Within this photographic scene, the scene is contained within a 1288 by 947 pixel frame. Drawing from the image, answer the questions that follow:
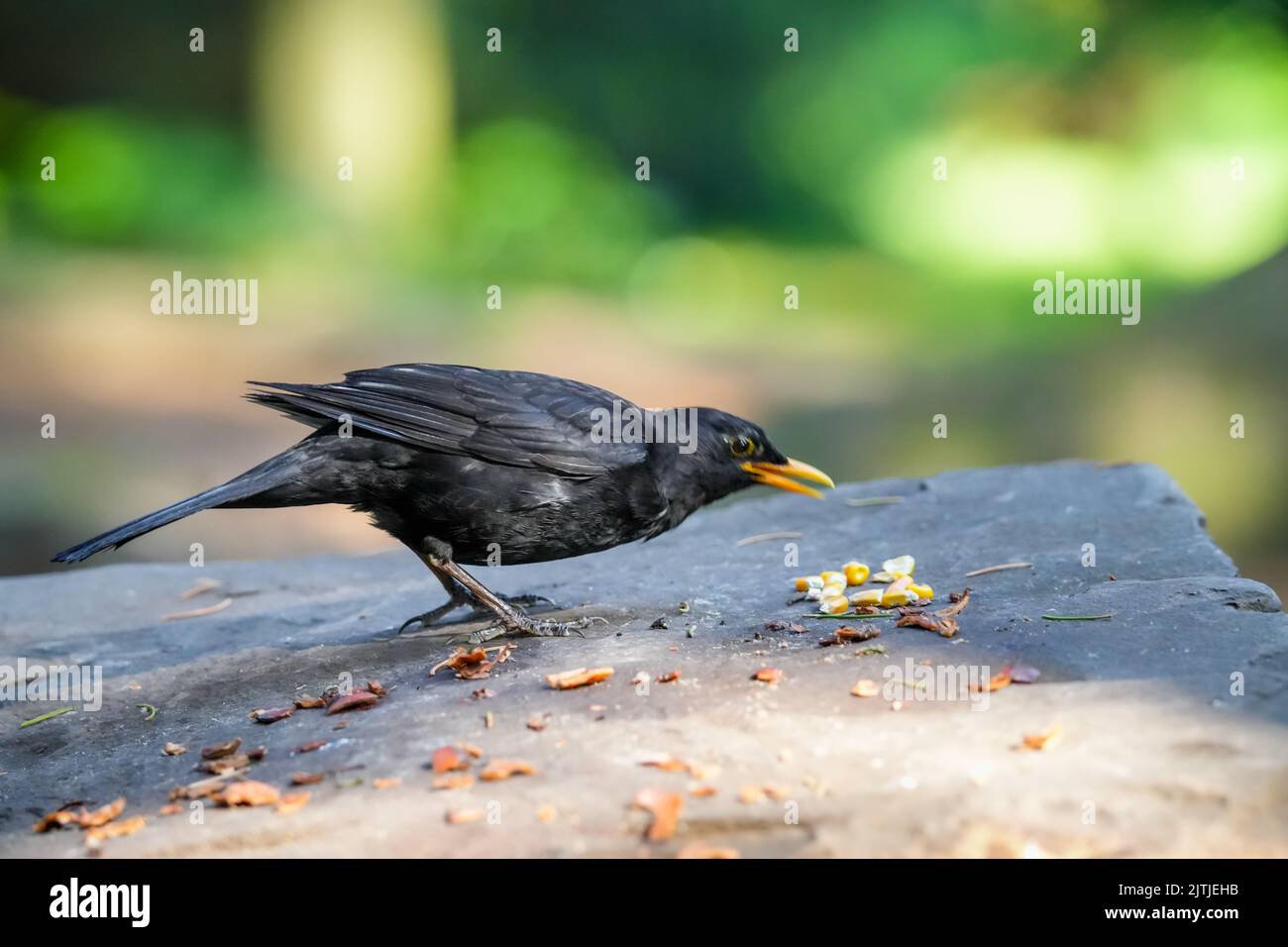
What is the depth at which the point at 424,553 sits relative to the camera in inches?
191

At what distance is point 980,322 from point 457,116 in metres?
7.50

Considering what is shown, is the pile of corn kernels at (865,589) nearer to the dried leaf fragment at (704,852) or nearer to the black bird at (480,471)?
the black bird at (480,471)

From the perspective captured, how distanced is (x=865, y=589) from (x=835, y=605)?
38 centimetres

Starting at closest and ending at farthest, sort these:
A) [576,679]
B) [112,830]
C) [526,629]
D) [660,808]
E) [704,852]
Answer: [704,852]
[660,808]
[112,830]
[576,679]
[526,629]

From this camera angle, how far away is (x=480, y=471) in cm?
468

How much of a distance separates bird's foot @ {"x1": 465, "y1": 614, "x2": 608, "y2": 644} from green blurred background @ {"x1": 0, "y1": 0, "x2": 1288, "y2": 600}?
5064 millimetres

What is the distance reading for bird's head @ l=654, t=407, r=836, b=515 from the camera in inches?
197

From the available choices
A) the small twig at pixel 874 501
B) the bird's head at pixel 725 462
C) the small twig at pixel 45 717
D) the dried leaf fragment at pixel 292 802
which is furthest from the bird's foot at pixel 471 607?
the small twig at pixel 874 501

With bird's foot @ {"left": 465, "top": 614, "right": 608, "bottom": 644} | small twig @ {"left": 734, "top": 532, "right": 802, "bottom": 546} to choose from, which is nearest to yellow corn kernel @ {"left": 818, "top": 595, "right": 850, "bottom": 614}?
bird's foot @ {"left": 465, "top": 614, "right": 608, "bottom": 644}

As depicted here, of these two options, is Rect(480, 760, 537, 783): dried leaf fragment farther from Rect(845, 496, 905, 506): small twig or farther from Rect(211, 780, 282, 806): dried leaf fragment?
Rect(845, 496, 905, 506): small twig

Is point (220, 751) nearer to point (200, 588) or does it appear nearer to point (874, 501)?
point (200, 588)

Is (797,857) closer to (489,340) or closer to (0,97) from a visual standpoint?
(489,340)

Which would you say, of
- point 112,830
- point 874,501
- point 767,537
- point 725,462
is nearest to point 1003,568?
point 725,462

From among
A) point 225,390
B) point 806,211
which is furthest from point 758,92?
point 225,390
